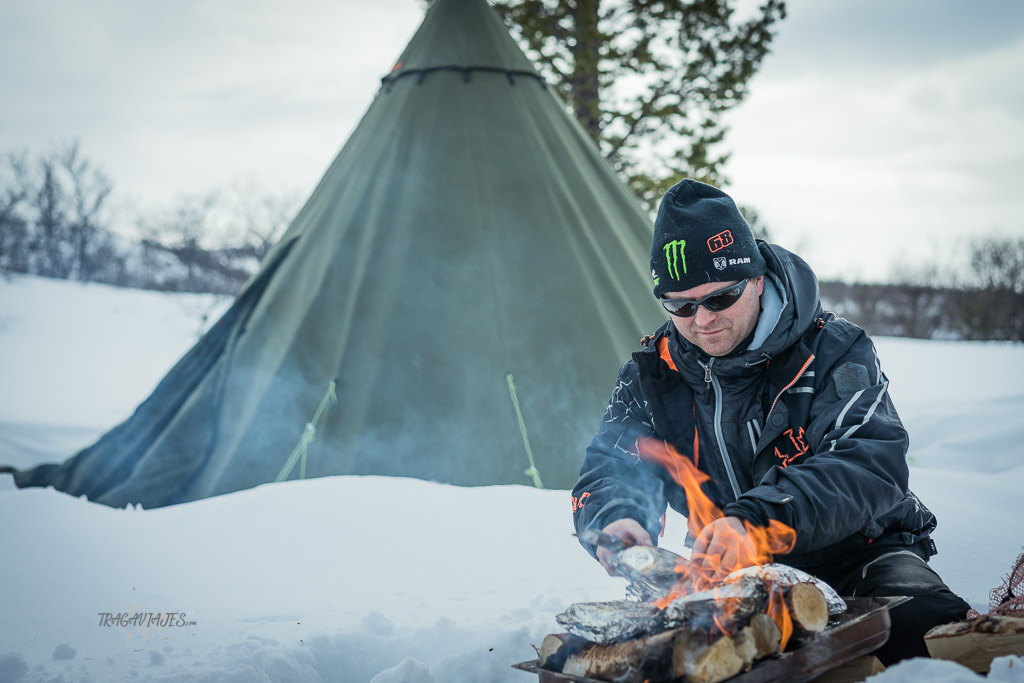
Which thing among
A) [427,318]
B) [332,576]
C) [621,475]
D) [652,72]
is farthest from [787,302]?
[652,72]

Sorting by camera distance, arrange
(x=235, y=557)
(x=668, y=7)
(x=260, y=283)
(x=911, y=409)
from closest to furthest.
A: (x=235, y=557), (x=260, y=283), (x=911, y=409), (x=668, y=7)

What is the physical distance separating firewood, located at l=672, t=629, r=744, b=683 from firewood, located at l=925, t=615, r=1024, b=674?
20.2 inches

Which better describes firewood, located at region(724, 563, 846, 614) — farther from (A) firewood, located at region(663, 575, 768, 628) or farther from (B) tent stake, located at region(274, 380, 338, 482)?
(B) tent stake, located at region(274, 380, 338, 482)

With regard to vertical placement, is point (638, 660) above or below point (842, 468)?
below

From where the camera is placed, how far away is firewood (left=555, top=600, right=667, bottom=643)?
1400 mm

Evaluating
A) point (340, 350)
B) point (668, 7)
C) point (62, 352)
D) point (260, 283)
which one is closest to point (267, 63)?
point (62, 352)

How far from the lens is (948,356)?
12.5 metres

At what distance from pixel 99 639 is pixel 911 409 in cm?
662

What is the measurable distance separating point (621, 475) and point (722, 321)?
54cm

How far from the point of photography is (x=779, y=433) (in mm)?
1849

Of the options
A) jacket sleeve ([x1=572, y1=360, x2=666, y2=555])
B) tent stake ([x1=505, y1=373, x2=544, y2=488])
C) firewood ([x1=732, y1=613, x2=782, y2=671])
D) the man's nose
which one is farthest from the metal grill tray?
tent stake ([x1=505, y1=373, x2=544, y2=488])

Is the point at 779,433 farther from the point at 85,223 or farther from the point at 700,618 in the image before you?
the point at 85,223

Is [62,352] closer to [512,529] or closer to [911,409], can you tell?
[512,529]

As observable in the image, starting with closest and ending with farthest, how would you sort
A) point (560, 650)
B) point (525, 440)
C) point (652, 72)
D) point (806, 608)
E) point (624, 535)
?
point (806, 608) < point (560, 650) < point (624, 535) < point (525, 440) < point (652, 72)
